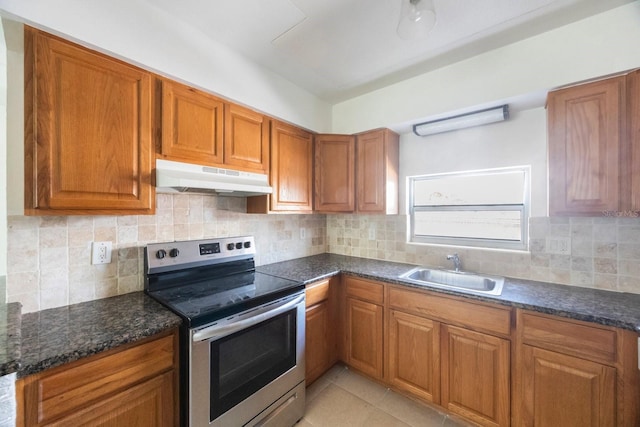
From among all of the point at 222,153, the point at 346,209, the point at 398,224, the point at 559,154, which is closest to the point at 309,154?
the point at 346,209

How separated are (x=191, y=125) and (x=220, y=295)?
1.05 metres

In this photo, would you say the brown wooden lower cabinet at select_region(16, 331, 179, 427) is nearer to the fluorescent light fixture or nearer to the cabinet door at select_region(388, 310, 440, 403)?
the cabinet door at select_region(388, 310, 440, 403)

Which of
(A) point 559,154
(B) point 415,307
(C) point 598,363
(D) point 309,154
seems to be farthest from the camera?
(D) point 309,154

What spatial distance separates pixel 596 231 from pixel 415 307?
126 cm

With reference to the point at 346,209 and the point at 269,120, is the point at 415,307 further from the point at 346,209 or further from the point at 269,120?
the point at 269,120

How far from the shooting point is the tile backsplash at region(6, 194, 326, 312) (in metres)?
1.24

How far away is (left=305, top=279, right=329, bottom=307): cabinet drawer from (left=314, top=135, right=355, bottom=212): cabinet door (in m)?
0.73

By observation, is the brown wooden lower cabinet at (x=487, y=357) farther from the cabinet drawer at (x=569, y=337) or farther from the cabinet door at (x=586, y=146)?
the cabinet door at (x=586, y=146)

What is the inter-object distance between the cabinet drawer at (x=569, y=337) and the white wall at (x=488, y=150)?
33.2 inches

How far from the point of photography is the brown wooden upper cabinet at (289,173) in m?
2.07

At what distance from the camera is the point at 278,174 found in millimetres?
2113

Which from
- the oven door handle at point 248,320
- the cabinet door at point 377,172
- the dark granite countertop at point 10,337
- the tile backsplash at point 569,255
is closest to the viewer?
the dark granite countertop at point 10,337

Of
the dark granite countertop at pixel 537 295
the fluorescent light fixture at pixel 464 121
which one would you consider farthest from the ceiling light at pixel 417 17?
the dark granite countertop at pixel 537 295

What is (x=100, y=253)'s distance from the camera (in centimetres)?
147
